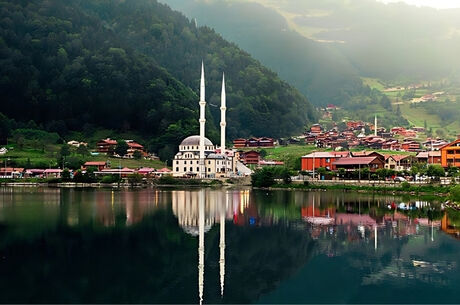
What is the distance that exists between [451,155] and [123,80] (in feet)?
223

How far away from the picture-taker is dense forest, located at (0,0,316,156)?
103938 mm

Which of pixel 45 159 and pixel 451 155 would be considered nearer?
pixel 451 155

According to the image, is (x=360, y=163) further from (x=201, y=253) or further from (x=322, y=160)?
(x=201, y=253)

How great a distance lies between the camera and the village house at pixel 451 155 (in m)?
58.0

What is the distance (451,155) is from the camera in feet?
192

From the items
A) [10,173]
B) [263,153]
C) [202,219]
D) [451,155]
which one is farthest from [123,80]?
[202,219]

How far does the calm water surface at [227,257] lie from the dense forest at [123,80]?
202 feet

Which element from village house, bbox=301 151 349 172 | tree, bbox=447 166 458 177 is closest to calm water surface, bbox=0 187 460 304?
tree, bbox=447 166 458 177

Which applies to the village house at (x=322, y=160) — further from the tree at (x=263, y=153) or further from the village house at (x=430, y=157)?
the tree at (x=263, y=153)

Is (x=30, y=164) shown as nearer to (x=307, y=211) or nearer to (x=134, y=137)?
(x=134, y=137)

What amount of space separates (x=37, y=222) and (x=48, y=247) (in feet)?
21.5

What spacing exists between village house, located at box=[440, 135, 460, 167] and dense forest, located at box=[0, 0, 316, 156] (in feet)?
138

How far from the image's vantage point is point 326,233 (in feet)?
79.0

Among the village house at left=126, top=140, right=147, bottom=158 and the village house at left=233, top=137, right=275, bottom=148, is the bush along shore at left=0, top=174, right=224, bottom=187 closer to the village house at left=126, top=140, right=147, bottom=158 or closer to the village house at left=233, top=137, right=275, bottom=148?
the village house at left=126, top=140, right=147, bottom=158
